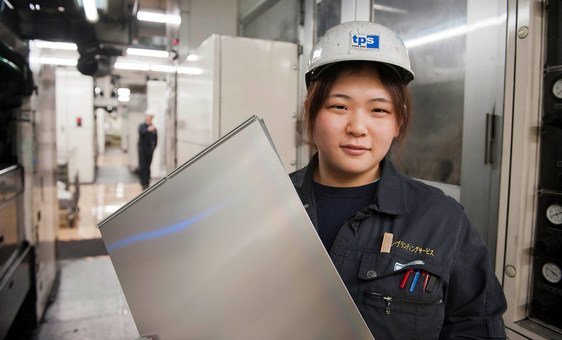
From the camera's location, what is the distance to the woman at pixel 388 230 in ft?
2.79

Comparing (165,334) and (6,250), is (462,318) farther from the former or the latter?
(6,250)

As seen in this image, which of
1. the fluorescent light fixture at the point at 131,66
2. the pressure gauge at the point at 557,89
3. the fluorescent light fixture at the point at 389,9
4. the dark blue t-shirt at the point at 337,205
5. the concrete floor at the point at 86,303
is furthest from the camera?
the fluorescent light fixture at the point at 131,66

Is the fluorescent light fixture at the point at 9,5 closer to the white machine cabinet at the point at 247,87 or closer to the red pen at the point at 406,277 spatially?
the white machine cabinet at the point at 247,87

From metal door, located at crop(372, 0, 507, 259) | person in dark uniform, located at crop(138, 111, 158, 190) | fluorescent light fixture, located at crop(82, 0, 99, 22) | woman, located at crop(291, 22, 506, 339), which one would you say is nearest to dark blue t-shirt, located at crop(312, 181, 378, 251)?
woman, located at crop(291, 22, 506, 339)

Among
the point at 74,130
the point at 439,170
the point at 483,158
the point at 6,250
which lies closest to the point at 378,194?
the point at 483,158

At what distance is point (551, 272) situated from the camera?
3.90 feet

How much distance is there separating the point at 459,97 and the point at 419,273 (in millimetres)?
992

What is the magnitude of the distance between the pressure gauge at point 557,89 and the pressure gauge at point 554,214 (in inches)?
12.2

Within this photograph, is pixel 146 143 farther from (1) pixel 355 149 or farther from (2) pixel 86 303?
(1) pixel 355 149

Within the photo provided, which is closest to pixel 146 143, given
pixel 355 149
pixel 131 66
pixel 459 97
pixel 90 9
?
pixel 131 66

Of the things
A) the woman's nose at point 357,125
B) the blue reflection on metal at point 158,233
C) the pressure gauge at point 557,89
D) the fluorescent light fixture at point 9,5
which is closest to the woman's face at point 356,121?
the woman's nose at point 357,125

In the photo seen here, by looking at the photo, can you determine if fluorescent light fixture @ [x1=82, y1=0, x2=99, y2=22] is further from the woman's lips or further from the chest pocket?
the chest pocket

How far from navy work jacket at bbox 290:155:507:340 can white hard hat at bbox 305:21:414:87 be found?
0.31m

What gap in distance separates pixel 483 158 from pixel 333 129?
86cm
